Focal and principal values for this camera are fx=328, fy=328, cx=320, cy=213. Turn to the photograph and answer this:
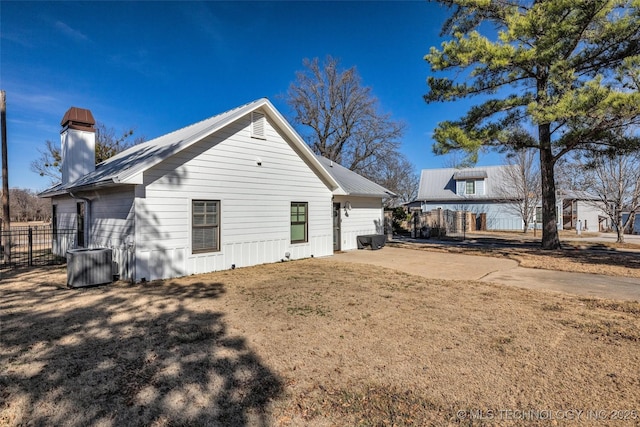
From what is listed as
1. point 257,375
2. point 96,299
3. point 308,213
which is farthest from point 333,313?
point 308,213

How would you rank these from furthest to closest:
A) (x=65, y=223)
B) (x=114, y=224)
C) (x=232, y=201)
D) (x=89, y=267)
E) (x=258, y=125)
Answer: (x=65, y=223)
(x=258, y=125)
(x=232, y=201)
(x=114, y=224)
(x=89, y=267)

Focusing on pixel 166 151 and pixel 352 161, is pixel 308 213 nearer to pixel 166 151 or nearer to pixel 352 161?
pixel 166 151

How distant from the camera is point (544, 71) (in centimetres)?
1202

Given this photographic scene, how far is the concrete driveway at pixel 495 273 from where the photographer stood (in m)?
7.15

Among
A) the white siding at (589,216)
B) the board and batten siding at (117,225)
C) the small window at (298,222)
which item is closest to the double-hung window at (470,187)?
the white siding at (589,216)

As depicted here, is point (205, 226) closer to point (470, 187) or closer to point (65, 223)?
point (65, 223)

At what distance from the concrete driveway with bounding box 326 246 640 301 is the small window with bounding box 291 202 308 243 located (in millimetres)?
1398

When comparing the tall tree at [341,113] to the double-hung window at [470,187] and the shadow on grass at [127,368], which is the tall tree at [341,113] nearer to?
the double-hung window at [470,187]

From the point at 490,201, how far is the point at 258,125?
26.6m

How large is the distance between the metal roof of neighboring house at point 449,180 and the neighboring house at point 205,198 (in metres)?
21.3

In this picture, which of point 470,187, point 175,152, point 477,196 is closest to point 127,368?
point 175,152

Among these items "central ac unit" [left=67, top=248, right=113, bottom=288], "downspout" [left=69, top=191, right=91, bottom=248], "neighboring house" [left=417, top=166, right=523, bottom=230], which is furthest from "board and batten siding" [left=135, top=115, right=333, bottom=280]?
"neighboring house" [left=417, top=166, right=523, bottom=230]

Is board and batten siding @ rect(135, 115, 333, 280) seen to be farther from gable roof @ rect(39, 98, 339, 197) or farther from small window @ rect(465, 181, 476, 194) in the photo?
small window @ rect(465, 181, 476, 194)

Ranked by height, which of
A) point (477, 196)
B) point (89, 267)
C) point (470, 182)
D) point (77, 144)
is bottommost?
point (89, 267)
